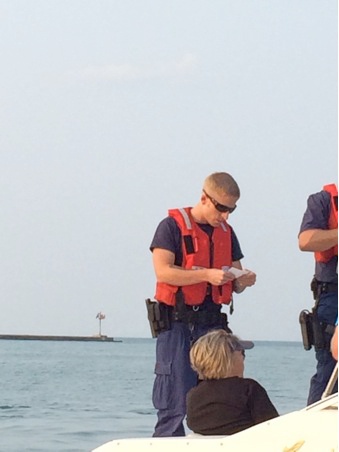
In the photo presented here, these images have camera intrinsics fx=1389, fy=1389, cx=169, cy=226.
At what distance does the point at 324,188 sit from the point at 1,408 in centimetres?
1748

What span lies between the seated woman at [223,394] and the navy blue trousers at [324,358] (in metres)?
0.94

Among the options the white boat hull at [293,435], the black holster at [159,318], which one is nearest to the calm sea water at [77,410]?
the black holster at [159,318]

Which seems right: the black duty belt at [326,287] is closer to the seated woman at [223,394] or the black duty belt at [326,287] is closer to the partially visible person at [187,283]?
the partially visible person at [187,283]

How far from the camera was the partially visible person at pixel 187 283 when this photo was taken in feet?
24.0

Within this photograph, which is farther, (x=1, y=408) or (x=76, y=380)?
(x=76, y=380)

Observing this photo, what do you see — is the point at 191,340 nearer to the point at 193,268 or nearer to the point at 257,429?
the point at 193,268

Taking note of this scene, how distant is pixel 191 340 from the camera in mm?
7488

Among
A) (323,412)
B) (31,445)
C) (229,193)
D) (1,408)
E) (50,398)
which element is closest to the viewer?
(323,412)

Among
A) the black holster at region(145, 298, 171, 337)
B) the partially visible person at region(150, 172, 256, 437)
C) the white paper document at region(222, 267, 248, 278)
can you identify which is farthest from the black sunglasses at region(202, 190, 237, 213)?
the black holster at region(145, 298, 171, 337)

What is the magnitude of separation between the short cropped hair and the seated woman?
1.13 meters

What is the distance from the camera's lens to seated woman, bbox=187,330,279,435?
6070 mm

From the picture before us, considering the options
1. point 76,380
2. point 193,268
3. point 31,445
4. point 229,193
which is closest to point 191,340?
point 193,268

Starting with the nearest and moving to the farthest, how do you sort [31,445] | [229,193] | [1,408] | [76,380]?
[229,193], [31,445], [1,408], [76,380]

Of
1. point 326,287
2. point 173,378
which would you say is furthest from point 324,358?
point 173,378
